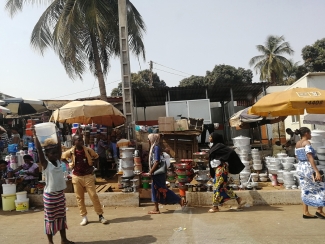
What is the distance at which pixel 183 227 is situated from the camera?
4.76m

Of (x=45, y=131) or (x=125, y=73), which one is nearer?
(x=45, y=131)

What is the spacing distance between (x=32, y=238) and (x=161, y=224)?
2122 millimetres

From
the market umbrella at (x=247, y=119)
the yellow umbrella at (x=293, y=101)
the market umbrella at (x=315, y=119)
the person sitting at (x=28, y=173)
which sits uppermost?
the yellow umbrella at (x=293, y=101)

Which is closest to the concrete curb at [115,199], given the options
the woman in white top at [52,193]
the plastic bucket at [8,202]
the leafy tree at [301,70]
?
the plastic bucket at [8,202]

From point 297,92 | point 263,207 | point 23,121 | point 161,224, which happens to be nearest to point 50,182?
point 161,224

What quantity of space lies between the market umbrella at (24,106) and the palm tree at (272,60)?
24590 millimetres

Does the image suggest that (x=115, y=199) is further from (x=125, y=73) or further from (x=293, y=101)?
(x=125, y=73)

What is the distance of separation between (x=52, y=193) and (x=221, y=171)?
3112mm

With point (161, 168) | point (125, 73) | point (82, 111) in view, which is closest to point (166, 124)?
point (125, 73)

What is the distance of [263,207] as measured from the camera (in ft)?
19.3

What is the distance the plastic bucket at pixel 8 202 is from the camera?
20.7 feet

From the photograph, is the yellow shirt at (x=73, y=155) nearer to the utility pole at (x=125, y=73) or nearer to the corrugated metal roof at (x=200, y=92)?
the utility pole at (x=125, y=73)

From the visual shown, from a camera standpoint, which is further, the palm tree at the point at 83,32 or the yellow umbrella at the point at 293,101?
the palm tree at the point at 83,32

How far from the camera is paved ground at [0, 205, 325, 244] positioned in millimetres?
4215
